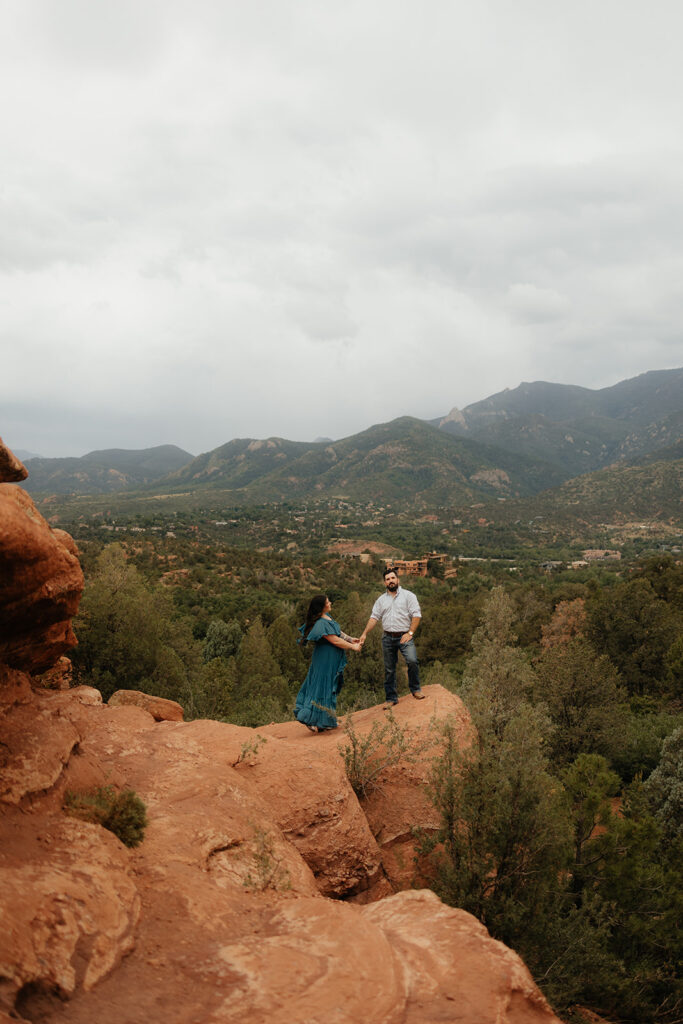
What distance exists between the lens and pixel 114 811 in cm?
530

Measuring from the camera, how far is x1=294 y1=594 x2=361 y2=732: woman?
8.66m

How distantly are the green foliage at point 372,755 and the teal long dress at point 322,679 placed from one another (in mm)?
902

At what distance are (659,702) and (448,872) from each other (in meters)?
26.1

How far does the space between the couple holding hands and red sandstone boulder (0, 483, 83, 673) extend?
3.72 metres

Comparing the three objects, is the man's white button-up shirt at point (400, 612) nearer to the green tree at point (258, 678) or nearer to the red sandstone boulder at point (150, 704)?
the red sandstone boulder at point (150, 704)

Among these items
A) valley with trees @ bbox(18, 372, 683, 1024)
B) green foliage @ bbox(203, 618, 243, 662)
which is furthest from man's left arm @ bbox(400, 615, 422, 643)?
green foliage @ bbox(203, 618, 243, 662)

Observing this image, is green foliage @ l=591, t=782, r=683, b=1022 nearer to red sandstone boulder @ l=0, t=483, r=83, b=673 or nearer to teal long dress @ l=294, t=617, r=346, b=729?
teal long dress @ l=294, t=617, r=346, b=729

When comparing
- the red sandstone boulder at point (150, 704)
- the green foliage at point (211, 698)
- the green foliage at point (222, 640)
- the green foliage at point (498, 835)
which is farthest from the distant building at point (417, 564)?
the green foliage at point (498, 835)

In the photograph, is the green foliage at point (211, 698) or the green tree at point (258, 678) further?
the green tree at point (258, 678)

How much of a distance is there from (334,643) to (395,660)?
1.44 m

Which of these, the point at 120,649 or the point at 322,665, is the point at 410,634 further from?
the point at 120,649

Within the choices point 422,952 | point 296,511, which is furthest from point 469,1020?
point 296,511

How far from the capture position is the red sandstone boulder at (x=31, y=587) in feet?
16.6

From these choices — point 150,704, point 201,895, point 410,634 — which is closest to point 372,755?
point 410,634
